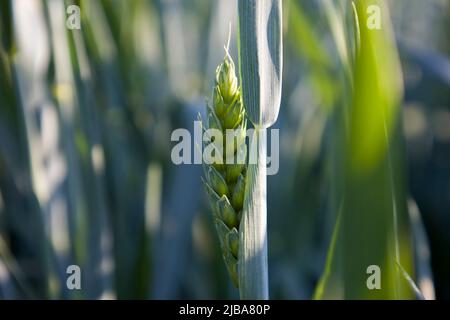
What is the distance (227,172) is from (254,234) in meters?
0.05

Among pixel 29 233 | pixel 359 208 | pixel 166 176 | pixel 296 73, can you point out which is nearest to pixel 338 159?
pixel 359 208

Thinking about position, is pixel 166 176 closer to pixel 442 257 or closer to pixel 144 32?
pixel 144 32

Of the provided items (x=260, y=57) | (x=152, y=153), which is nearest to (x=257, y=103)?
(x=260, y=57)

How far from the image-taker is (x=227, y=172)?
433 millimetres

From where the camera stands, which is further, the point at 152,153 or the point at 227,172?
the point at 152,153

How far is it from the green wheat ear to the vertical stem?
0.01m

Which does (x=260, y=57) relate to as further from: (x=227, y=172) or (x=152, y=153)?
(x=152, y=153)

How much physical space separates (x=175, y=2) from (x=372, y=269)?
0.80 meters

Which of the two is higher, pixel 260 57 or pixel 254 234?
pixel 260 57

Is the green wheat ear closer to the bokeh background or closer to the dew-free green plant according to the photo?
the dew-free green plant

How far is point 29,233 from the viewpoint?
0.94m

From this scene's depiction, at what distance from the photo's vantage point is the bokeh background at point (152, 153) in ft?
2.39

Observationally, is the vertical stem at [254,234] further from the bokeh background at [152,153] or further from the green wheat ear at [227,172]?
the bokeh background at [152,153]

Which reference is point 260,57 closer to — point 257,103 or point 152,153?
point 257,103
